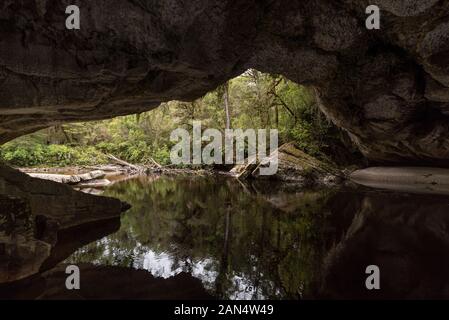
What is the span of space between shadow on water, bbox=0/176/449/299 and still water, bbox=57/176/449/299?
0.02 m

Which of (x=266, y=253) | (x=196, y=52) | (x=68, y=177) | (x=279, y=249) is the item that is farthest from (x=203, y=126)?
(x=266, y=253)

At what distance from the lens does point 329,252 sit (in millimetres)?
5043

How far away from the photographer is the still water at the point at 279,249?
3.81m

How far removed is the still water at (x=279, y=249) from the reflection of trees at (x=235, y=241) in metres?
0.02

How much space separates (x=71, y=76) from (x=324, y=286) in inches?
222

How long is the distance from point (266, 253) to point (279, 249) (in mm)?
315

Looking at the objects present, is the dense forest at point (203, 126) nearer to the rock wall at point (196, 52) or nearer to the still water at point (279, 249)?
the rock wall at point (196, 52)

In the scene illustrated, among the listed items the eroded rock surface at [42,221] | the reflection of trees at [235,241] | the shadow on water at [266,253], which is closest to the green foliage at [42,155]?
the reflection of trees at [235,241]

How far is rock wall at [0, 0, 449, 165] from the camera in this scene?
5.24 metres

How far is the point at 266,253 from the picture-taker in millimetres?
5109

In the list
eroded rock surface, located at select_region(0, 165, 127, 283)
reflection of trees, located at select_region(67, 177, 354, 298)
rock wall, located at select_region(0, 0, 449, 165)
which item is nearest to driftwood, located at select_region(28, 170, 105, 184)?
rock wall, located at select_region(0, 0, 449, 165)

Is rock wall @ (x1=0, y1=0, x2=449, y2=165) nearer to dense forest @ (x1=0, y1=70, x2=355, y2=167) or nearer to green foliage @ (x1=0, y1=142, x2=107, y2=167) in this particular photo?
Answer: dense forest @ (x1=0, y1=70, x2=355, y2=167)

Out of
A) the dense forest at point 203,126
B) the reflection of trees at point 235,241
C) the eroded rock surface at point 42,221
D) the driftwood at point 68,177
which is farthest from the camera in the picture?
the dense forest at point 203,126
